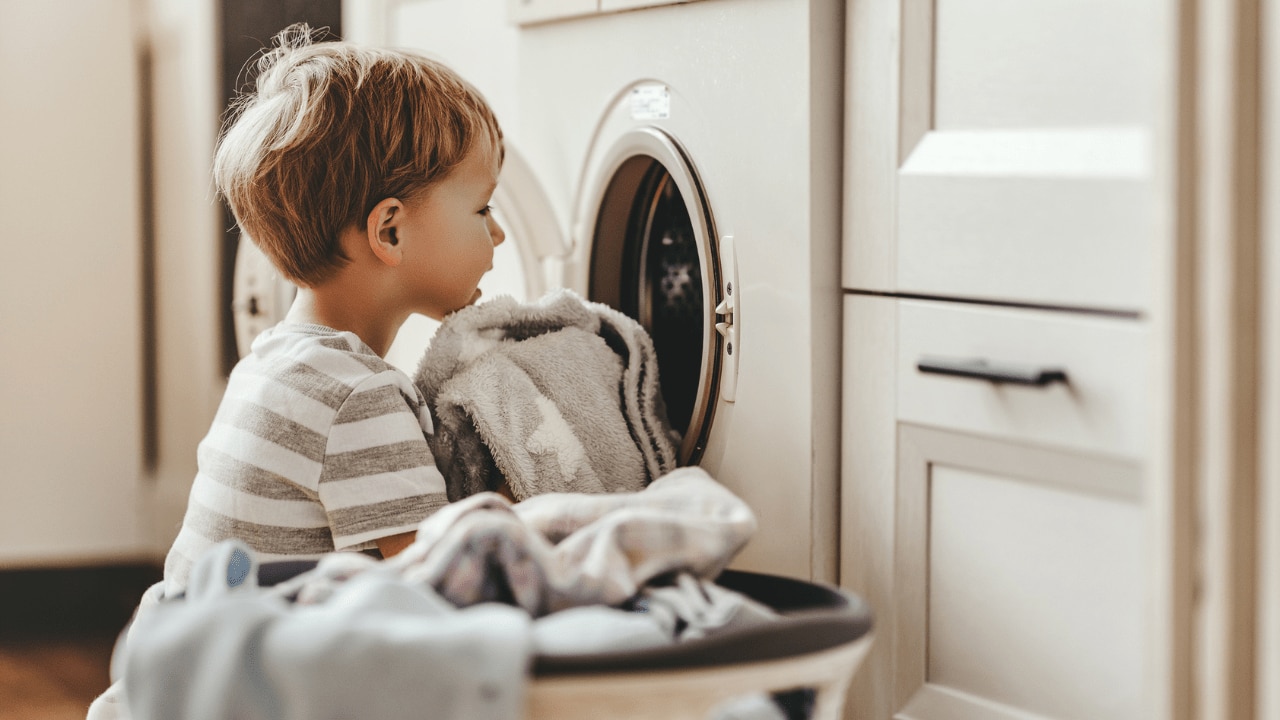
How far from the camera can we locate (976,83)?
86 centimetres

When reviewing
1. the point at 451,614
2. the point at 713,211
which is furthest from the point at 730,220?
the point at 451,614

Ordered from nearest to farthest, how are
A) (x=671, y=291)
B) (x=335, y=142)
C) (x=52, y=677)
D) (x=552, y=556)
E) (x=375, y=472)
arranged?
(x=552, y=556), (x=375, y=472), (x=335, y=142), (x=671, y=291), (x=52, y=677)

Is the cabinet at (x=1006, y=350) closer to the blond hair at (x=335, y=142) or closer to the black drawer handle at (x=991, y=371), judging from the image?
the black drawer handle at (x=991, y=371)

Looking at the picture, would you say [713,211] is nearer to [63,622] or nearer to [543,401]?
[543,401]

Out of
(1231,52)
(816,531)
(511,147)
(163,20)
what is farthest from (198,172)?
(1231,52)

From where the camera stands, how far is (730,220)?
3.51ft

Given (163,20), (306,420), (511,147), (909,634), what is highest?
(163,20)

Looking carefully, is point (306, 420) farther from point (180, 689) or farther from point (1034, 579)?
point (1034, 579)

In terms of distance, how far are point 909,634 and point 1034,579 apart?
0.41 feet

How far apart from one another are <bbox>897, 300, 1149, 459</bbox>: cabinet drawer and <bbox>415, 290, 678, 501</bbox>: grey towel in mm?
273

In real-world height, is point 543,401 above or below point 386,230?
below

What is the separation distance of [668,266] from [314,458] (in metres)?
0.45

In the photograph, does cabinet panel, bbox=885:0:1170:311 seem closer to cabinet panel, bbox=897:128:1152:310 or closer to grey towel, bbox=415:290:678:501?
cabinet panel, bbox=897:128:1152:310

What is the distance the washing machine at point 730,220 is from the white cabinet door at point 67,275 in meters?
1.49
